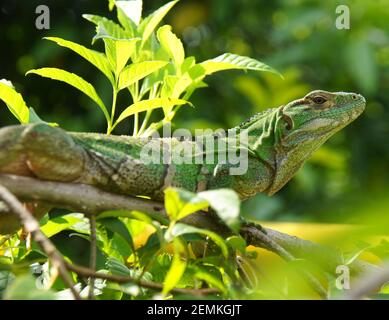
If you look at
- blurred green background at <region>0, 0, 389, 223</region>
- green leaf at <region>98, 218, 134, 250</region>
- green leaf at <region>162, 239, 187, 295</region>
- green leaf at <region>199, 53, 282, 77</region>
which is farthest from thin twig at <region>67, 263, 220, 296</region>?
blurred green background at <region>0, 0, 389, 223</region>

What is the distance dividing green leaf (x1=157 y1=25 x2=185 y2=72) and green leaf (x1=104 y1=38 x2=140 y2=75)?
10 centimetres

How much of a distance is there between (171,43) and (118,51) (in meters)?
0.15

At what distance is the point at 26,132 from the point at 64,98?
3314 mm

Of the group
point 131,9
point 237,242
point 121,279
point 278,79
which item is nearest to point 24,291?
point 121,279

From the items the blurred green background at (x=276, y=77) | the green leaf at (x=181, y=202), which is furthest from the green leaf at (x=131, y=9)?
the blurred green background at (x=276, y=77)

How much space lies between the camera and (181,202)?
46.6 inches

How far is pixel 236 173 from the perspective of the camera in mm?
1851

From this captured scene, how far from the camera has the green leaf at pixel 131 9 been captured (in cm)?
184

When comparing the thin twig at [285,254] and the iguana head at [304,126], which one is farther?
the iguana head at [304,126]

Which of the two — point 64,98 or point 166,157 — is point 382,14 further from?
point 166,157

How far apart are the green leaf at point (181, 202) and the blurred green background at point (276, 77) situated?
3.06 m

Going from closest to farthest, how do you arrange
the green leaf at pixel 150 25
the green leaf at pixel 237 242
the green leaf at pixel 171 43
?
the green leaf at pixel 237 242 → the green leaf at pixel 171 43 → the green leaf at pixel 150 25

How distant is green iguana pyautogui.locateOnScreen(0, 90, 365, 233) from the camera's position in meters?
1.54

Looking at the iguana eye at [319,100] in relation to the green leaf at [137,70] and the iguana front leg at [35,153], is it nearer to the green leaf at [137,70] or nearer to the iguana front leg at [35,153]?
the green leaf at [137,70]
